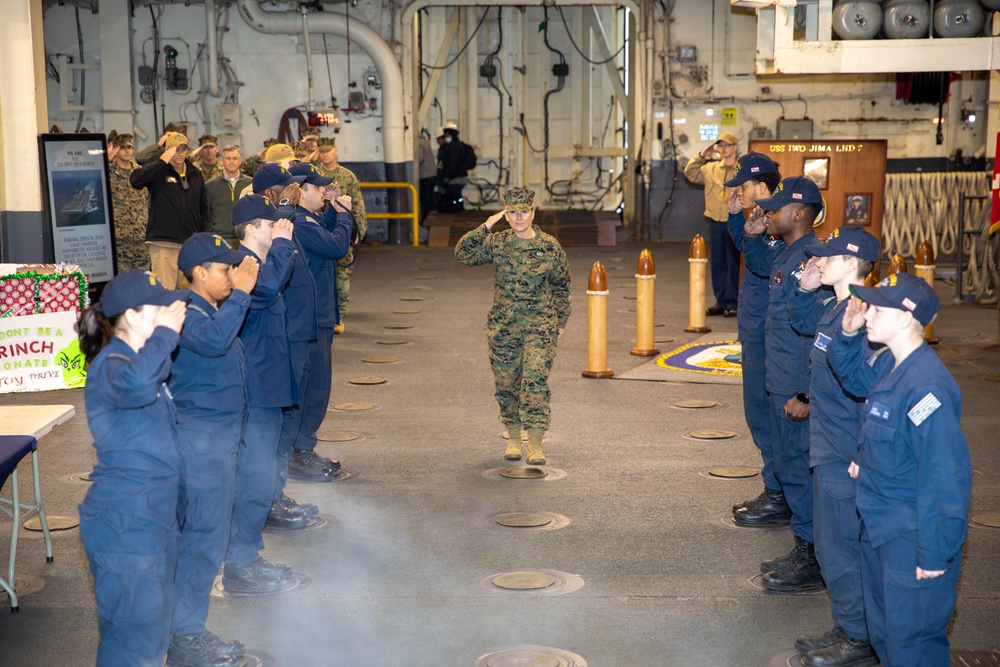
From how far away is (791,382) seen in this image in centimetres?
571

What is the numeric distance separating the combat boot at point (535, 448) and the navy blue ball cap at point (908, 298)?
383 centimetres

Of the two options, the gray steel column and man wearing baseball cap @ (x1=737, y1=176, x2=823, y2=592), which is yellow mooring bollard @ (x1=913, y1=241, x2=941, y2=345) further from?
the gray steel column

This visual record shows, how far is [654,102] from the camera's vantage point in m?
21.8

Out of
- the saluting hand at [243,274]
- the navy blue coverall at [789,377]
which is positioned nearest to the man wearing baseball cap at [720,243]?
the navy blue coverall at [789,377]

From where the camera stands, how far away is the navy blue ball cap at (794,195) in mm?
5922

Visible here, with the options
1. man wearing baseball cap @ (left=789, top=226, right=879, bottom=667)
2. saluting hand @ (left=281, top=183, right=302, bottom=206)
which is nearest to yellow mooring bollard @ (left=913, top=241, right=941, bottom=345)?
saluting hand @ (left=281, top=183, right=302, bottom=206)

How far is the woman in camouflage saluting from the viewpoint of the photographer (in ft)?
24.5

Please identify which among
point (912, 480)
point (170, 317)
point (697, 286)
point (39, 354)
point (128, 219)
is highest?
point (128, 219)

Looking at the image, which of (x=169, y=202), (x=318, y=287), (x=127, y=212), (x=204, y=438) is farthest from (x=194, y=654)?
(x=127, y=212)

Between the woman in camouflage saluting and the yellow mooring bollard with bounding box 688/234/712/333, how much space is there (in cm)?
488

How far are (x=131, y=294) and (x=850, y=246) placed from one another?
2965mm

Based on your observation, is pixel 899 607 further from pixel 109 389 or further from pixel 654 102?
pixel 654 102

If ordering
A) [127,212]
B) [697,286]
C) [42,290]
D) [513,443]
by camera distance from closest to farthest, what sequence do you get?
[513,443] < [42,290] < [697,286] < [127,212]

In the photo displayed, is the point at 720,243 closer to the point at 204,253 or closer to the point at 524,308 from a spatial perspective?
the point at 524,308
